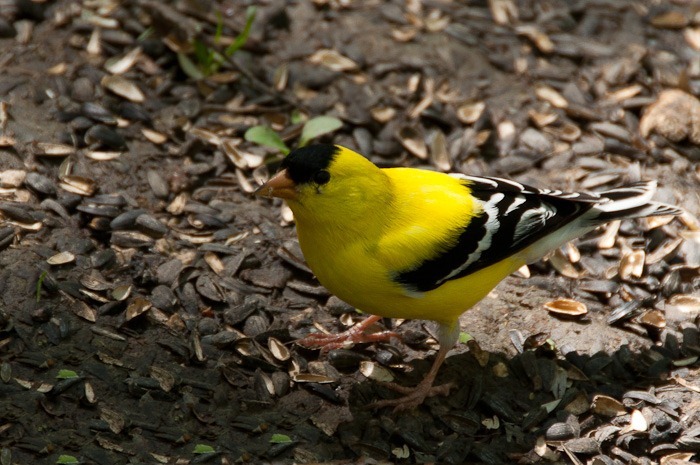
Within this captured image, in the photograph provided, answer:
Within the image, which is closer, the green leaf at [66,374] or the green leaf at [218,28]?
the green leaf at [66,374]

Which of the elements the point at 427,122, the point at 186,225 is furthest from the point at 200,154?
the point at 427,122

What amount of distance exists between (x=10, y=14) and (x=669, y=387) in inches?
218

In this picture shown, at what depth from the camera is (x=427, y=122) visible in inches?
266

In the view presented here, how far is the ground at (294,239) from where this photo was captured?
460 centimetres

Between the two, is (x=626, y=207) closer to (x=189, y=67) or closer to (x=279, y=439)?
(x=279, y=439)

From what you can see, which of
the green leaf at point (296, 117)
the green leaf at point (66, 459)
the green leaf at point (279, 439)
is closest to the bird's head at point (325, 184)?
the green leaf at point (279, 439)

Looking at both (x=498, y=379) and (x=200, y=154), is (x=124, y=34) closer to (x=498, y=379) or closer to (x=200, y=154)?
(x=200, y=154)

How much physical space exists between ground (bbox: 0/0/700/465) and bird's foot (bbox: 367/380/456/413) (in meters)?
0.06

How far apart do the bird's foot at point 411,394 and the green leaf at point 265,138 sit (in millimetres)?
2091

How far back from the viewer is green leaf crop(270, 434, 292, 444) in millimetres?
4449

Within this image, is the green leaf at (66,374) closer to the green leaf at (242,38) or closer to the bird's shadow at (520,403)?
the bird's shadow at (520,403)

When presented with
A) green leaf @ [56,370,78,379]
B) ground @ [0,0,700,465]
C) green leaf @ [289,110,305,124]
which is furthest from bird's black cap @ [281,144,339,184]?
green leaf @ [289,110,305,124]

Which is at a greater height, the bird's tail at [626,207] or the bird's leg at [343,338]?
the bird's tail at [626,207]

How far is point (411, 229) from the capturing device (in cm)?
462
